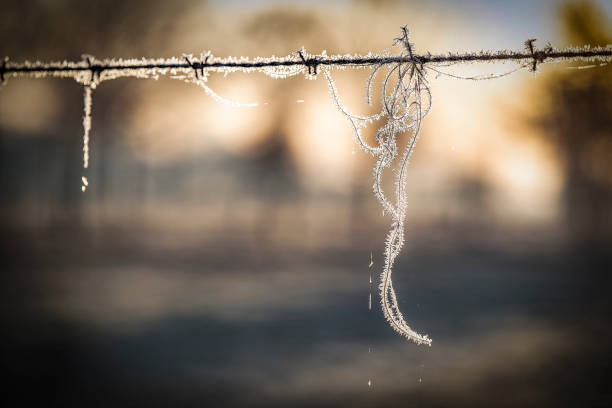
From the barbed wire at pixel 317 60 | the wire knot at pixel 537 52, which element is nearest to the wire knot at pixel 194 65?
the barbed wire at pixel 317 60

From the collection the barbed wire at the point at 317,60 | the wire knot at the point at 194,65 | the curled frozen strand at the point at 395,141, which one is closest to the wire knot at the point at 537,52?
the barbed wire at the point at 317,60

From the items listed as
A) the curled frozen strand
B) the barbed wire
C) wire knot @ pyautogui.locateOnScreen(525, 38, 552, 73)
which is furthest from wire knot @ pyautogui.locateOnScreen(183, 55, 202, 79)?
wire knot @ pyautogui.locateOnScreen(525, 38, 552, 73)

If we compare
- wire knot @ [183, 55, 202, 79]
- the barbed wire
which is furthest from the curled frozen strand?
wire knot @ [183, 55, 202, 79]

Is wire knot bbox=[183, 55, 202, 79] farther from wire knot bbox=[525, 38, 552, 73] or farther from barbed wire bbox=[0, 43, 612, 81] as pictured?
wire knot bbox=[525, 38, 552, 73]

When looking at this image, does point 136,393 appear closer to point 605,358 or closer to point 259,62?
point 259,62

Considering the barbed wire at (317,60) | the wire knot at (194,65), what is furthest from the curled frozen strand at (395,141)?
the wire knot at (194,65)

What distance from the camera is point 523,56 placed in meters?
1.70

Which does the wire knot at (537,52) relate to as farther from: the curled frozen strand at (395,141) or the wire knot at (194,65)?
the wire knot at (194,65)

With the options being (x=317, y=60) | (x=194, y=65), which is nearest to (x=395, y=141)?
(x=317, y=60)

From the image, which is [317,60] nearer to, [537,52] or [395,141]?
[395,141]

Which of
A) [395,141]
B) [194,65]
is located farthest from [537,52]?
[194,65]

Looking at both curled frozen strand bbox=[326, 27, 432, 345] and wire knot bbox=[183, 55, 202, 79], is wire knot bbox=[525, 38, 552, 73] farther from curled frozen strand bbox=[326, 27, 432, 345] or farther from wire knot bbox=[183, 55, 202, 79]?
wire knot bbox=[183, 55, 202, 79]

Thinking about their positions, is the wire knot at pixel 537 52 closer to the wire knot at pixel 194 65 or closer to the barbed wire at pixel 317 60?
the barbed wire at pixel 317 60

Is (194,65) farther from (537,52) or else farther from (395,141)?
(537,52)
